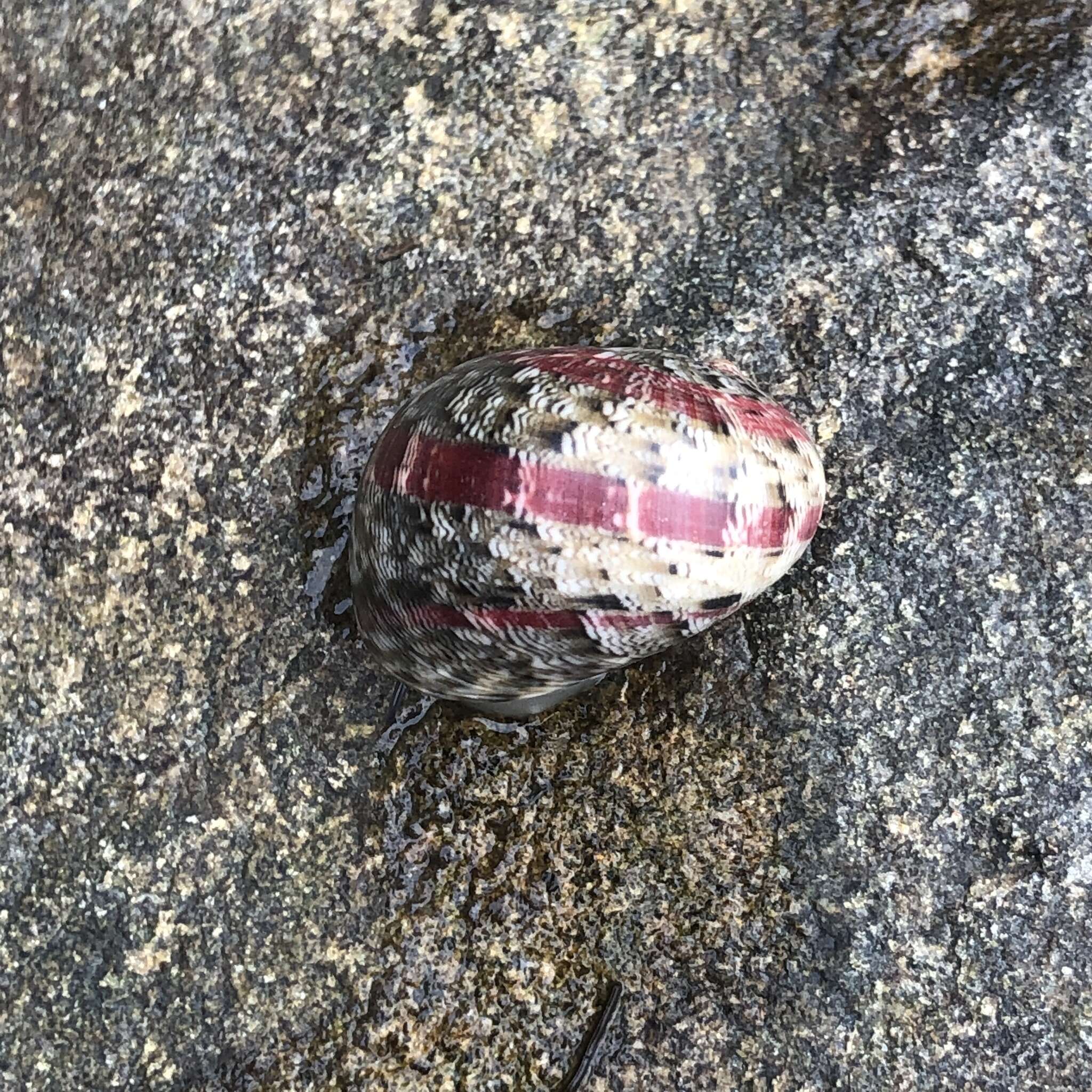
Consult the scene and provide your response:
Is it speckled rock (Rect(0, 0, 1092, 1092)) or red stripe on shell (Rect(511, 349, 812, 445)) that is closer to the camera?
red stripe on shell (Rect(511, 349, 812, 445))

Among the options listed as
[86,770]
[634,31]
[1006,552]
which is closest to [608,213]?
[634,31]

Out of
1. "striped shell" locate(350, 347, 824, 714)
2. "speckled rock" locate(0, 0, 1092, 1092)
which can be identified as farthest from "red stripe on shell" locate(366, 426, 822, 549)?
"speckled rock" locate(0, 0, 1092, 1092)

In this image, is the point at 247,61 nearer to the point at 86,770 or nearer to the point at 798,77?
the point at 798,77

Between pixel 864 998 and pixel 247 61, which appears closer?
pixel 864 998

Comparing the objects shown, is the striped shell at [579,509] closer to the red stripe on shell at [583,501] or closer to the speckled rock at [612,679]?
the red stripe on shell at [583,501]

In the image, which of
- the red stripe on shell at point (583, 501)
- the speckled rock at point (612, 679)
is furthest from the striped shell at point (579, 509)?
the speckled rock at point (612, 679)

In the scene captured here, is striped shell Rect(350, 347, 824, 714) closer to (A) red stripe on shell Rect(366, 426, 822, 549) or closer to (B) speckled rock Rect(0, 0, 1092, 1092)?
(A) red stripe on shell Rect(366, 426, 822, 549)

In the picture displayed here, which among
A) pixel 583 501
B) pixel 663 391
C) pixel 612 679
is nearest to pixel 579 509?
pixel 583 501
